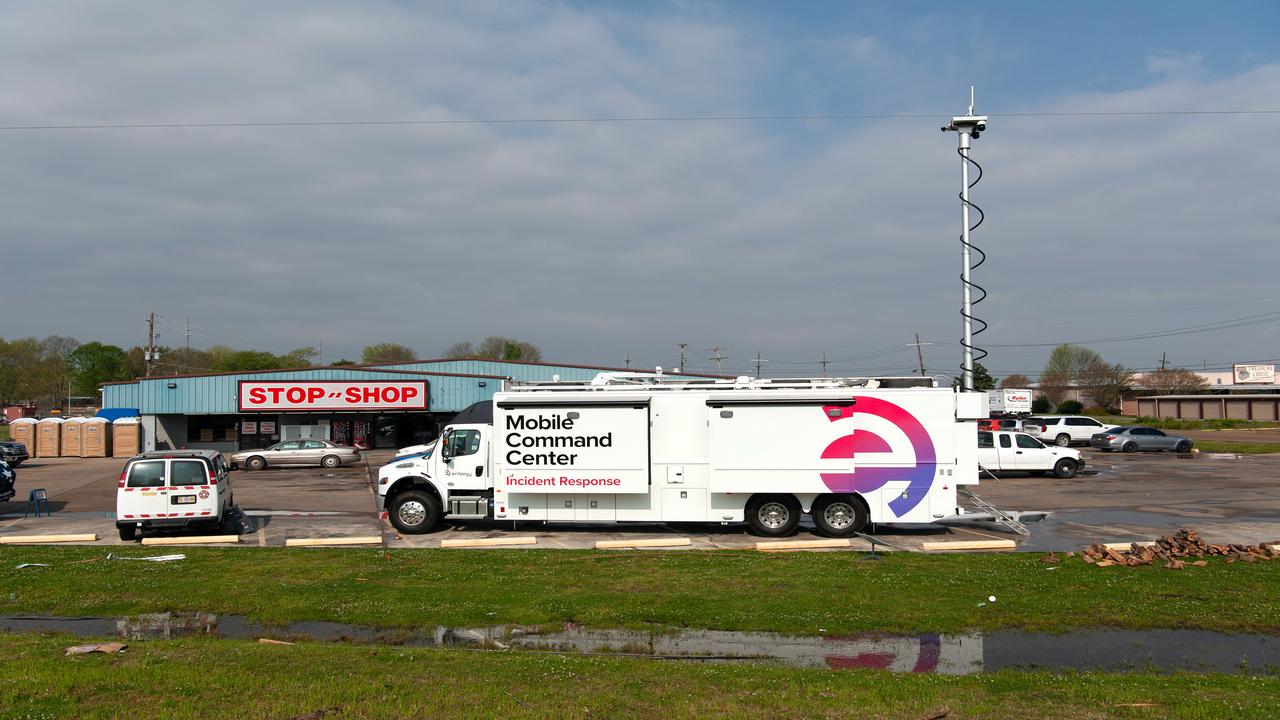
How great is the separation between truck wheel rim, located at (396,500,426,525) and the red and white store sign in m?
29.2

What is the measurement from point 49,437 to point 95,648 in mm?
44102

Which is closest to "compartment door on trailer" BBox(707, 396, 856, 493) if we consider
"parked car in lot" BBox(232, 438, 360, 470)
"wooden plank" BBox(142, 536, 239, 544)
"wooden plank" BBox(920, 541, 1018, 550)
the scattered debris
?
"wooden plank" BBox(920, 541, 1018, 550)

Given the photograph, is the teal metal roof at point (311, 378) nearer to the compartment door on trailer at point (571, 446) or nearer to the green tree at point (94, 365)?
the compartment door on trailer at point (571, 446)

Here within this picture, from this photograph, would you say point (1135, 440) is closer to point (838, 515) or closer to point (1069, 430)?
point (1069, 430)

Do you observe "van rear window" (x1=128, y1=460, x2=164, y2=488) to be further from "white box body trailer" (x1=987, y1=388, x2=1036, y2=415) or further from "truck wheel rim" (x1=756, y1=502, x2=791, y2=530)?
"white box body trailer" (x1=987, y1=388, x2=1036, y2=415)

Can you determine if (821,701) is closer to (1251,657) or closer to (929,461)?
(1251,657)

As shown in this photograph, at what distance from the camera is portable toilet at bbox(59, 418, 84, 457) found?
1734 inches

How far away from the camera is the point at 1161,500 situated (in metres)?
23.0

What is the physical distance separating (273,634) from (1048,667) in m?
7.87

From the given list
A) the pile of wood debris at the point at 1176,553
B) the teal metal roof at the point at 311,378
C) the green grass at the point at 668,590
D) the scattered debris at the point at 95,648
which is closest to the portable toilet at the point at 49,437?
the teal metal roof at the point at 311,378

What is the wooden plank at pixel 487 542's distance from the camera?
15094 mm

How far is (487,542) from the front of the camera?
15227mm

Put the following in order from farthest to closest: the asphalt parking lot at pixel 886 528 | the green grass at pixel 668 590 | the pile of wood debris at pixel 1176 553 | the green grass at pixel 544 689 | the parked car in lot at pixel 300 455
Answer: the parked car in lot at pixel 300 455 → the asphalt parking lot at pixel 886 528 → the pile of wood debris at pixel 1176 553 → the green grass at pixel 668 590 → the green grass at pixel 544 689

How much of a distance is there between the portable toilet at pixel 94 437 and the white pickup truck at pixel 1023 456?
135ft
